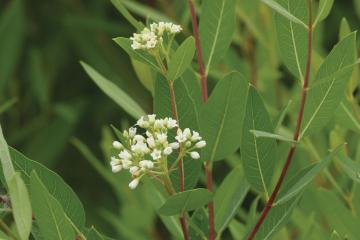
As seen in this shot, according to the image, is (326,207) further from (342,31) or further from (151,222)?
(151,222)

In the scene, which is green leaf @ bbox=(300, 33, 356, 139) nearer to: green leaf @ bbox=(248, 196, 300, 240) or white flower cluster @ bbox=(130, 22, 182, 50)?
green leaf @ bbox=(248, 196, 300, 240)

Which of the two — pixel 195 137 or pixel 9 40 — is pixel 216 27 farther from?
pixel 9 40

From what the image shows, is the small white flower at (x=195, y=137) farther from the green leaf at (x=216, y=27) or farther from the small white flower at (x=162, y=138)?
the green leaf at (x=216, y=27)

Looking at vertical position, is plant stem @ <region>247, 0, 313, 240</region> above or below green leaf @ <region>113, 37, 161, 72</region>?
below

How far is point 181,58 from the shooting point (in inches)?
45.2

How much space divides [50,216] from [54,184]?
0.42 feet

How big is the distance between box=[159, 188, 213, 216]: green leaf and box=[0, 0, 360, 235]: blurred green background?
5.89ft

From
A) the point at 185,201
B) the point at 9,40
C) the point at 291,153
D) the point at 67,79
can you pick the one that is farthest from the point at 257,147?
the point at 67,79

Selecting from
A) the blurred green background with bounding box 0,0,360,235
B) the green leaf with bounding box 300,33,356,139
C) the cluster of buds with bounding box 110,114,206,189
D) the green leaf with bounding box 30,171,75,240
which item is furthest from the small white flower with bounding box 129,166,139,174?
the blurred green background with bounding box 0,0,360,235

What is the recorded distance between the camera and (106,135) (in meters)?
2.22

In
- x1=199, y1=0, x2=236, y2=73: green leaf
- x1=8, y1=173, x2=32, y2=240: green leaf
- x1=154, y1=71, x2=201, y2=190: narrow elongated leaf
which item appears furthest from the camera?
x1=199, y1=0, x2=236, y2=73: green leaf

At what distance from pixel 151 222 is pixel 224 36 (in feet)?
3.58

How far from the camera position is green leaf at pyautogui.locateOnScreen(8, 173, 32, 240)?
1.00 metres

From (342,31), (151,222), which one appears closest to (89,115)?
(151,222)
